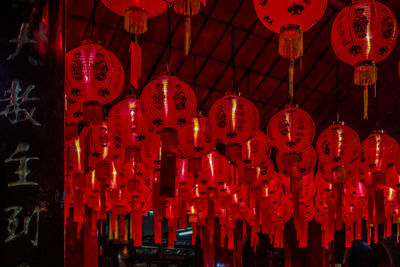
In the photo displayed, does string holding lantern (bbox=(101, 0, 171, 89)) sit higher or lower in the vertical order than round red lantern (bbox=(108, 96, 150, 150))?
higher

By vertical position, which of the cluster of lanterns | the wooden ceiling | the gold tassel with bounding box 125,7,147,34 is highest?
the wooden ceiling

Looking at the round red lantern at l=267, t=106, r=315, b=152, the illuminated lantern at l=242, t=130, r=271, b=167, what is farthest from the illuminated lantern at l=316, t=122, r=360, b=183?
the illuminated lantern at l=242, t=130, r=271, b=167

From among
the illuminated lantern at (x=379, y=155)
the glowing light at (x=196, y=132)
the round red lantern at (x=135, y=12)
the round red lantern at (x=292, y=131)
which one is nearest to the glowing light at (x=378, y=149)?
the illuminated lantern at (x=379, y=155)

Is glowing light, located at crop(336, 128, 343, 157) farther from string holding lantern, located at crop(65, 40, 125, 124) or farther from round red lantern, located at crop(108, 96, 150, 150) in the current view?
string holding lantern, located at crop(65, 40, 125, 124)

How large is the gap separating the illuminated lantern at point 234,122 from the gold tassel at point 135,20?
6.98 feet

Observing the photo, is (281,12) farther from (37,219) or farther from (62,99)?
(37,219)

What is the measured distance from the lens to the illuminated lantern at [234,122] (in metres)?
5.50

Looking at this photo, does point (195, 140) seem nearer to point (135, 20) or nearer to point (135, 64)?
point (135, 64)

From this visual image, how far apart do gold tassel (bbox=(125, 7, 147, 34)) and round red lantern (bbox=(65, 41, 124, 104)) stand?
1.00 meters

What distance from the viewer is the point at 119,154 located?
20.6 ft

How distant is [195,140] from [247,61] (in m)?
4.27

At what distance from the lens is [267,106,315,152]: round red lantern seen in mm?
5996

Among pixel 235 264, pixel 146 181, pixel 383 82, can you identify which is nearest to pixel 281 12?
pixel 146 181

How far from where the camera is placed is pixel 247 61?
32.4 feet
